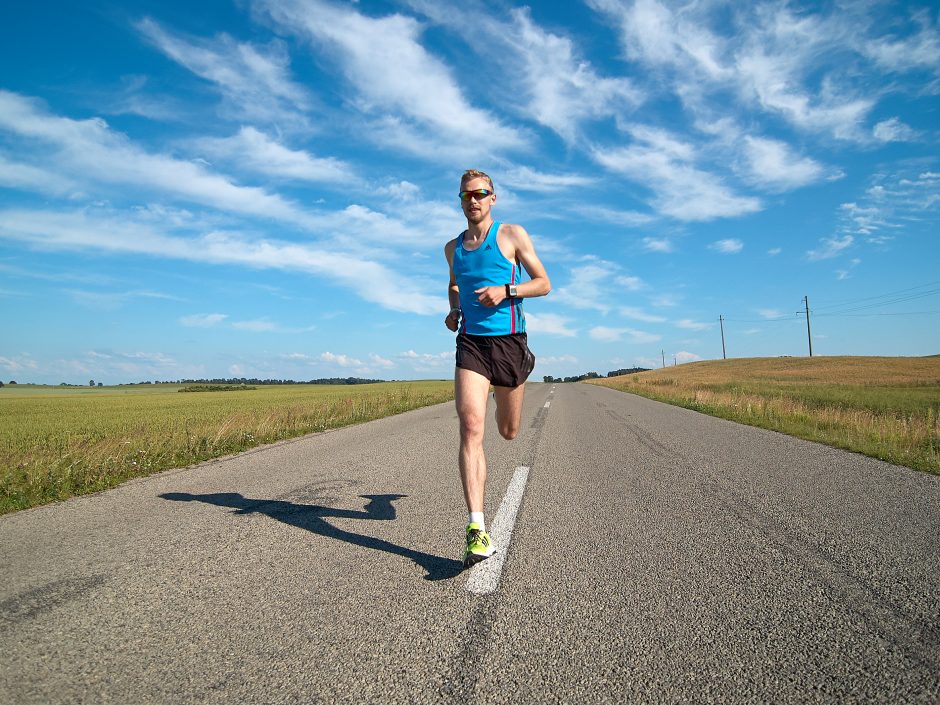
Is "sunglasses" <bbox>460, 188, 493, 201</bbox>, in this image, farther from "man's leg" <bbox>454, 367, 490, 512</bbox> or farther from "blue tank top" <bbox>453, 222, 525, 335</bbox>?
"man's leg" <bbox>454, 367, 490, 512</bbox>

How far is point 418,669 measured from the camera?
1959 mm

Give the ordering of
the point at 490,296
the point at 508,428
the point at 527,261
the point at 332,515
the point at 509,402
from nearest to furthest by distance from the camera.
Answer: the point at 490,296 < the point at 527,261 < the point at 509,402 < the point at 508,428 < the point at 332,515

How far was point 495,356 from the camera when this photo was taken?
3480 mm

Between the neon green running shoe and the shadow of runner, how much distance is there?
9 cm

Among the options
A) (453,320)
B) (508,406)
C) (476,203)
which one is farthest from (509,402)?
(476,203)

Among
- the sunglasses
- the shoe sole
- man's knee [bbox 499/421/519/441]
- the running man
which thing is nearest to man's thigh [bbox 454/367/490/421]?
the running man

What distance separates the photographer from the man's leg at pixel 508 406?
370 centimetres

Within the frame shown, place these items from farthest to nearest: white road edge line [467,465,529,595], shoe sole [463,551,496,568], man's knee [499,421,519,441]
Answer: man's knee [499,421,519,441]
shoe sole [463,551,496,568]
white road edge line [467,465,529,595]

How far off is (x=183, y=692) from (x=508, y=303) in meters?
2.54

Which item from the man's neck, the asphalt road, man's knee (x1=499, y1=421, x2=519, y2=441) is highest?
the man's neck

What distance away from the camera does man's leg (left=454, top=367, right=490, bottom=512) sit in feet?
10.7

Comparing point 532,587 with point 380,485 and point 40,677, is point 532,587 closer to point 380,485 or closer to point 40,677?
point 40,677

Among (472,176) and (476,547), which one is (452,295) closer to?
(472,176)

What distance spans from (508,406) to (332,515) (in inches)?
66.5
